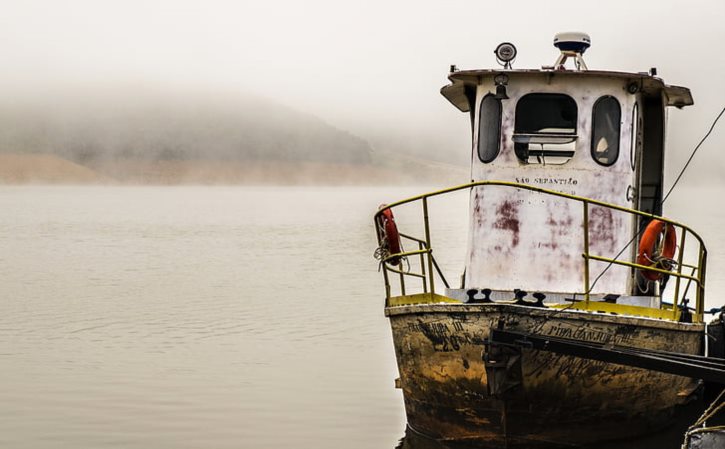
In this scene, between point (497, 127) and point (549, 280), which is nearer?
point (549, 280)

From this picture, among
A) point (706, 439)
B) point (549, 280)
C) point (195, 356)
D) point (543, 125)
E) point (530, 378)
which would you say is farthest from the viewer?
point (195, 356)

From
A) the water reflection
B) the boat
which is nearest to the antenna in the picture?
the boat

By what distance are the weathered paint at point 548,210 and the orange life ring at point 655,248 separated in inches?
31.3

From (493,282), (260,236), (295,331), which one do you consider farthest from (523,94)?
(260,236)

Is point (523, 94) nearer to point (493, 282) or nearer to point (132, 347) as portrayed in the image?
point (493, 282)

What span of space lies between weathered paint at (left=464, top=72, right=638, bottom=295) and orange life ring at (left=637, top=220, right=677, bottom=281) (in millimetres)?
794

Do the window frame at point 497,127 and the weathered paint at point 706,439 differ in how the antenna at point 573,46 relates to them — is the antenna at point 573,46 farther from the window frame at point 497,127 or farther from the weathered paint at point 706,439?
the weathered paint at point 706,439

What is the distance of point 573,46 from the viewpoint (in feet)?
45.2

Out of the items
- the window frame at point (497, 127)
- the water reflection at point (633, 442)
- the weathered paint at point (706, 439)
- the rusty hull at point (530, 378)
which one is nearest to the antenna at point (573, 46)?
the window frame at point (497, 127)

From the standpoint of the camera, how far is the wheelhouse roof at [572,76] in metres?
12.7

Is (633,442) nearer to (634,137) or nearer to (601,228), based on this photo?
(601,228)

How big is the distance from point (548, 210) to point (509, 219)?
0.46m

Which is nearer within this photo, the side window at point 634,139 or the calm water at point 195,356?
the side window at point 634,139

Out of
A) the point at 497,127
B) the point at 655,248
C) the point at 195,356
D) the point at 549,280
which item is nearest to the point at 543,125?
the point at 497,127
